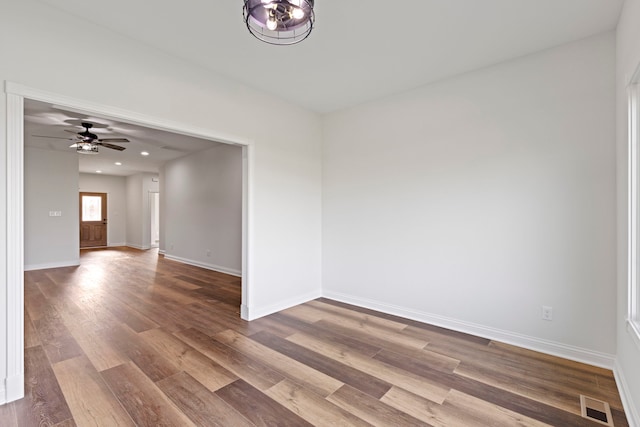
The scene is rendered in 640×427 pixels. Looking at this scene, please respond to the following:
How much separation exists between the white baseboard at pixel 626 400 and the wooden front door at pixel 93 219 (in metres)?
13.1

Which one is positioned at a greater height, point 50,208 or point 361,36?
point 361,36

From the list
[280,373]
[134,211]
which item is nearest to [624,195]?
[280,373]

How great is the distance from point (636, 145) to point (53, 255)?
31.5 ft

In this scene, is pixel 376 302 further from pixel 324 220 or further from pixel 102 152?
pixel 102 152

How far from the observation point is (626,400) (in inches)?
77.2

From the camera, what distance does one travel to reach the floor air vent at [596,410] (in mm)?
1866

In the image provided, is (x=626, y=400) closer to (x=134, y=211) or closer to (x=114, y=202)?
(x=134, y=211)

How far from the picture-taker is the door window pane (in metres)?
10.5

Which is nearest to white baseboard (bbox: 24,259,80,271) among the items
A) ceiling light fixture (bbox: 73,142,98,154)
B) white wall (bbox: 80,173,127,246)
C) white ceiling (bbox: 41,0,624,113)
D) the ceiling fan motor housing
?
ceiling light fixture (bbox: 73,142,98,154)

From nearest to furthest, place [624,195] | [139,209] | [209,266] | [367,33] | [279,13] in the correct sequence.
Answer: [279,13] < [624,195] < [367,33] < [209,266] < [139,209]

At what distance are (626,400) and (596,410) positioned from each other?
214 mm

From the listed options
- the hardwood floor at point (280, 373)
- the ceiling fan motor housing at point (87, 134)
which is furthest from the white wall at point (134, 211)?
the hardwood floor at point (280, 373)

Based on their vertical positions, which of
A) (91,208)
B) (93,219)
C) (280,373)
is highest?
(91,208)

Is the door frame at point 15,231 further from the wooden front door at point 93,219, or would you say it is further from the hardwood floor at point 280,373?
the wooden front door at point 93,219
